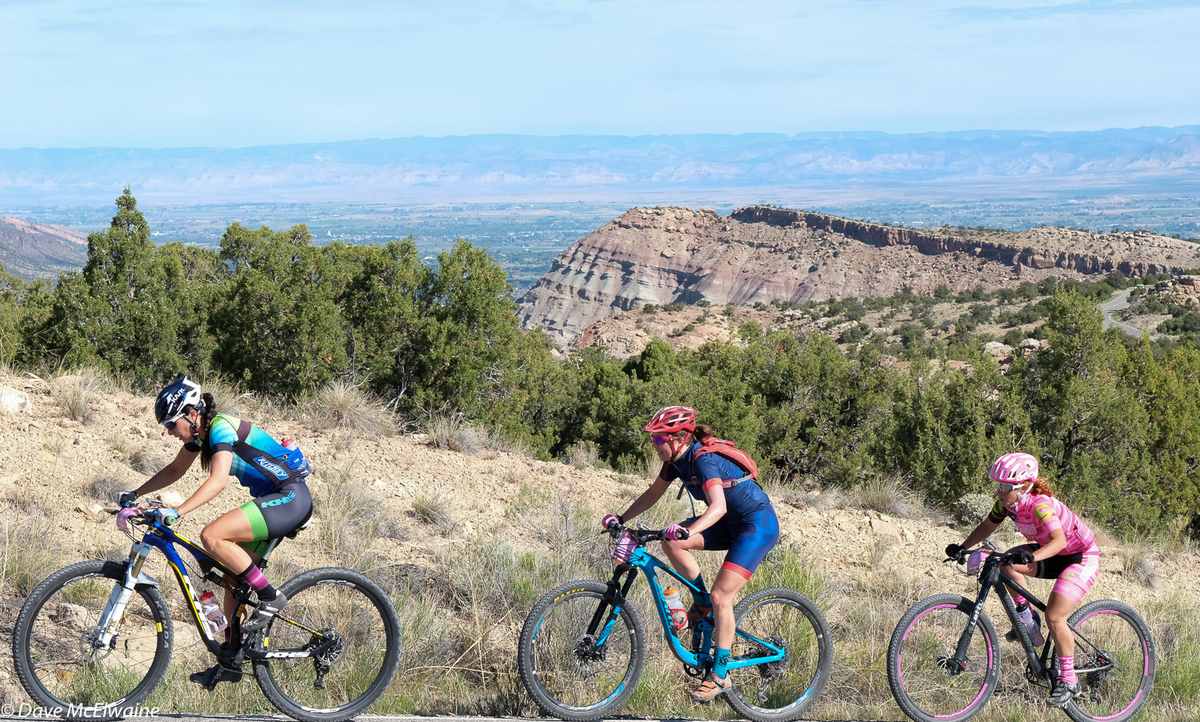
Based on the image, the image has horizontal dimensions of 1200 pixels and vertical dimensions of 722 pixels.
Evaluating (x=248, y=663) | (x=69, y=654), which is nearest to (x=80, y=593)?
(x=69, y=654)

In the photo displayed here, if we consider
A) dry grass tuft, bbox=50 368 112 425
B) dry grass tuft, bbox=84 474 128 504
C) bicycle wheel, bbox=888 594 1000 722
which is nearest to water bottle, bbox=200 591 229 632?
bicycle wheel, bbox=888 594 1000 722

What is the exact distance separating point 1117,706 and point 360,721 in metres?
4.76

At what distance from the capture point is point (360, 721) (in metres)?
4.91

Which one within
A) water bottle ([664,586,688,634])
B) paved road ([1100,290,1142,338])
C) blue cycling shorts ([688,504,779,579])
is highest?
blue cycling shorts ([688,504,779,579])

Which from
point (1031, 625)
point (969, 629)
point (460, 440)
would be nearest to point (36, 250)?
point (460, 440)

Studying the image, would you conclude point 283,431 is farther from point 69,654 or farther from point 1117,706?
point 1117,706

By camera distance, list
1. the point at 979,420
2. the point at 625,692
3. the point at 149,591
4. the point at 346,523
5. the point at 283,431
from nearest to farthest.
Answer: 1. the point at 149,591
2. the point at 625,692
3. the point at 346,523
4. the point at 283,431
5. the point at 979,420

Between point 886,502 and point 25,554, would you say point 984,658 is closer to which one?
point 25,554

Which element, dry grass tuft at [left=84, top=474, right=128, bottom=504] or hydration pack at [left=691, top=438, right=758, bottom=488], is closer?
hydration pack at [left=691, top=438, right=758, bottom=488]

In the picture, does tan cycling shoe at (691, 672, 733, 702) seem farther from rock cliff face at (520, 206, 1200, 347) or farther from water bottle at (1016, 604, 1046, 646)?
rock cliff face at (520, 206, 1200, 347)

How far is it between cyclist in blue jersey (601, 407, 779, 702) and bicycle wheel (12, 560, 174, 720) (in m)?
2.43

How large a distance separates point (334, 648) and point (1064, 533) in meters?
4.25

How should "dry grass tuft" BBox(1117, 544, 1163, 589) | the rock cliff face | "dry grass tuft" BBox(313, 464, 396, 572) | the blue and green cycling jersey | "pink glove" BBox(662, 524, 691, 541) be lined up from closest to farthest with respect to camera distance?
1. the blue and green cycling jersey
2. "pink glove" BBox(662, 524, 691, 541)
3. "dry grass tuft" BBox(313, 464, 396, 572)
4. "dry grass tuft" BBox(1117, 544, 1163, 589)
5. the rock cliff face

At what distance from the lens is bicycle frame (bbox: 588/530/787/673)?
16.4ft
